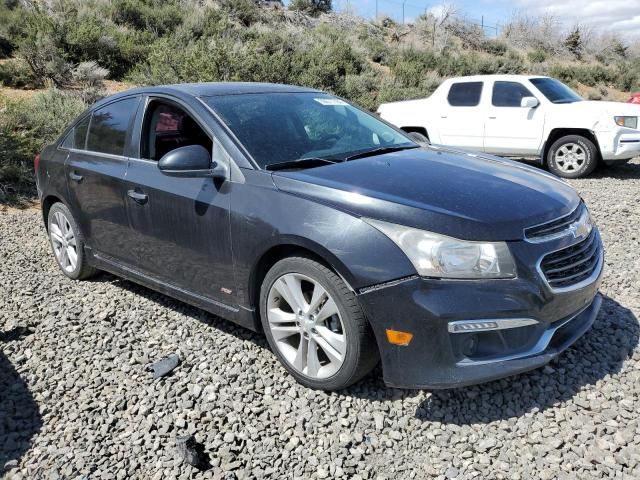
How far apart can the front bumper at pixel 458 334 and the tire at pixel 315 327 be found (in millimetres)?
109

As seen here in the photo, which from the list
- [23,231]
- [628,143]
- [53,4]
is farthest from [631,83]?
[23,231]

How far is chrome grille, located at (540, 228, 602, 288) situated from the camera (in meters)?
2.80

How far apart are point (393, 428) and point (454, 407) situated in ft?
1.20

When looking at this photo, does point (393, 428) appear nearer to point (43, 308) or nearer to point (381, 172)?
point (381, 172)

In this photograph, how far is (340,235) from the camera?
2820 mm

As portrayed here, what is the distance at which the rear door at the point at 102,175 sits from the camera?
13.8ft

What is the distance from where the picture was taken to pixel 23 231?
22.6 ft

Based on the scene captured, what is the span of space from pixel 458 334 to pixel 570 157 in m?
7.70

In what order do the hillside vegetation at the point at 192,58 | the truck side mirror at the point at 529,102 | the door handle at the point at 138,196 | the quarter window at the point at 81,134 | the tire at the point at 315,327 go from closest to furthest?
the tire at the point at 315,327, the door handle at the point at 138,196, the quarter window at the point at 81,134, the truck side mirror at the point at 529,102, the hillside vegetation at the point at 192,58

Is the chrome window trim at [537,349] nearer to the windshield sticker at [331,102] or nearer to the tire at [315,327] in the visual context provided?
the tire at [315,327]

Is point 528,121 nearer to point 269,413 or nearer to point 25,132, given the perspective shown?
point 269,413

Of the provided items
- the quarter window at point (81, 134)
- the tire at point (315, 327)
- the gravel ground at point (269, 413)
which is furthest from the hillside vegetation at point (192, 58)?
the tire at point (315, 327)

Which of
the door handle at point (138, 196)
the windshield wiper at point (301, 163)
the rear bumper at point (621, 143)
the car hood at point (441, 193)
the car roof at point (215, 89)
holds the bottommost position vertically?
the rear bumper at point (621, 143)

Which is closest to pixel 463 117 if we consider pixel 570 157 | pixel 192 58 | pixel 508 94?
pixel 508 94
